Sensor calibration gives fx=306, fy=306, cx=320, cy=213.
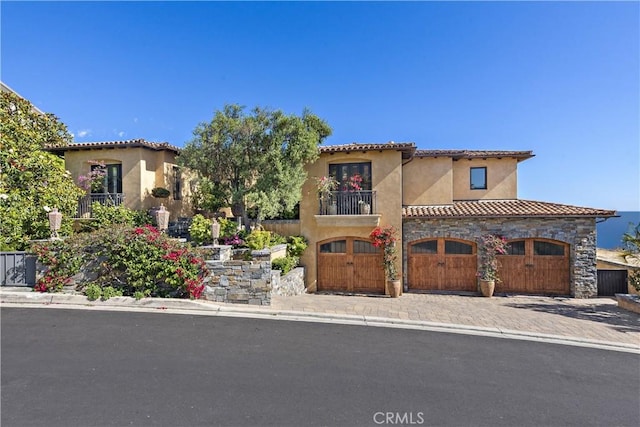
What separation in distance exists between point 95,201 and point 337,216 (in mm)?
11766

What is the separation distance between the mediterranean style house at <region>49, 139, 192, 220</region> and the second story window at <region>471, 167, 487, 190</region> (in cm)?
1586

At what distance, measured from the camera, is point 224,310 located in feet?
27.9

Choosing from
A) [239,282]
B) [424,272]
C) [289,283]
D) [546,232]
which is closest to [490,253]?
[546,232]

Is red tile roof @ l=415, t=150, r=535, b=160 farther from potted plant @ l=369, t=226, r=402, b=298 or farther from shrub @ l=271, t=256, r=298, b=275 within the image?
shrub @ l=271, t=256, r=298, b=275

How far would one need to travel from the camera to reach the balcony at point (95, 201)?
14836mm

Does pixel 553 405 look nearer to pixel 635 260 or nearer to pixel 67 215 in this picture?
pixel 635 260

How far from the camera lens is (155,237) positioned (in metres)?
9.23

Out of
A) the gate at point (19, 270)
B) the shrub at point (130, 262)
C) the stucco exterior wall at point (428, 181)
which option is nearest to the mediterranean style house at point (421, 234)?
the stucco exterior wall at point (428, 181)

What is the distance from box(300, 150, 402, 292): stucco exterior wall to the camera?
13.7 meters

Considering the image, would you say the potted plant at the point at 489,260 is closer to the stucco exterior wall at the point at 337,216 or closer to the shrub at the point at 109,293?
the stucco exterior wall at the point at 337,216

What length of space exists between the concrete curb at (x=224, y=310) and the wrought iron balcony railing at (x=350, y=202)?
6.12m

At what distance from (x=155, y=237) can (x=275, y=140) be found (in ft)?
19.6

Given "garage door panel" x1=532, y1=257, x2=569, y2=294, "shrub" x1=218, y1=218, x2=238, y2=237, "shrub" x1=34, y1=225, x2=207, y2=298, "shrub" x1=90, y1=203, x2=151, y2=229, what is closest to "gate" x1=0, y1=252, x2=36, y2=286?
"shrub" x1=34, y1=225, x2=207, y2=298

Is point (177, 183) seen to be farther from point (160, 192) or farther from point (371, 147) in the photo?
point (371, 147)
